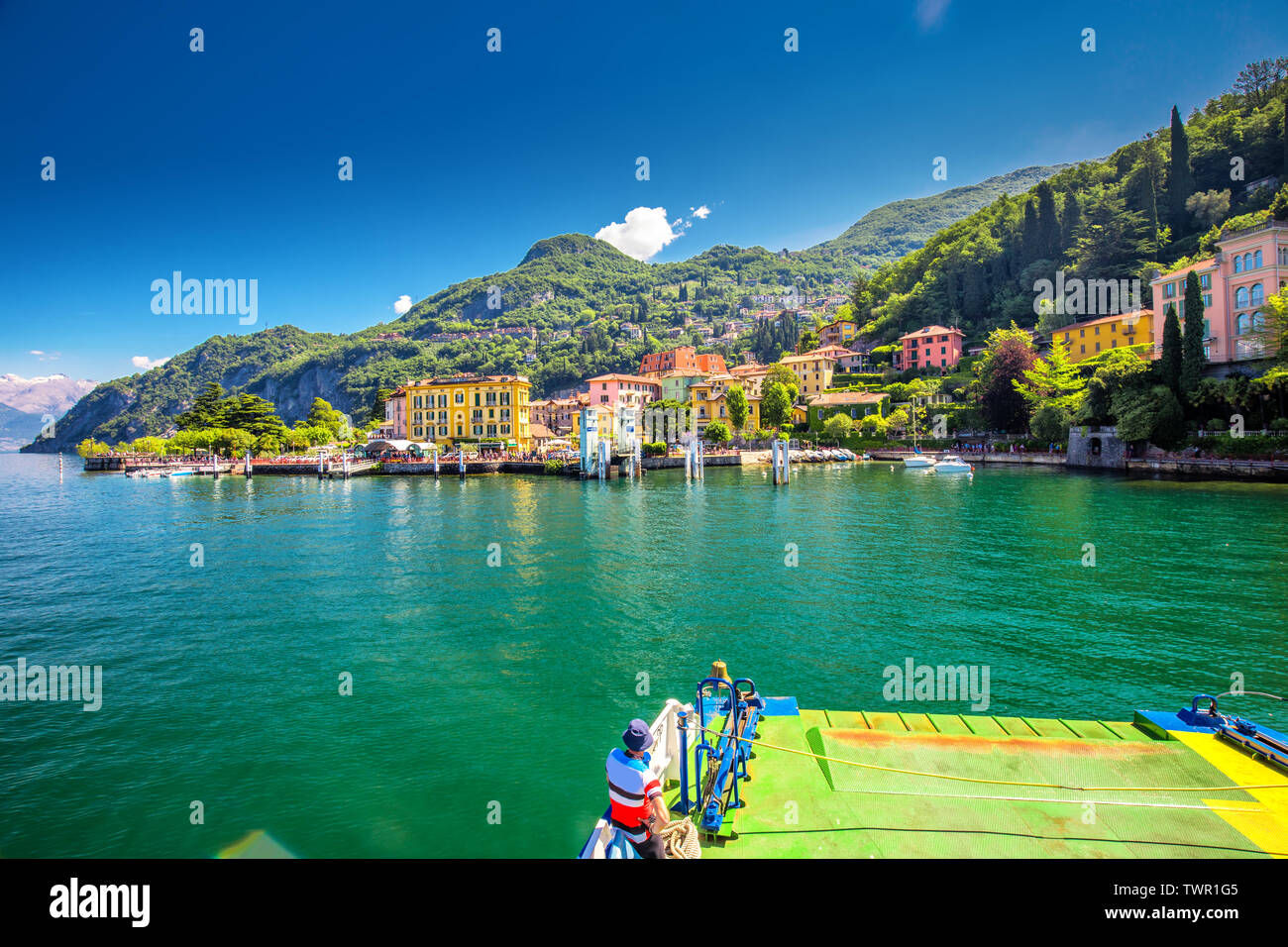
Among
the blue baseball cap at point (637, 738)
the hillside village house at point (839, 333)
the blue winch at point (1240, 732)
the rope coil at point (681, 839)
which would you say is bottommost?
the blue winch at point (1240, 732)

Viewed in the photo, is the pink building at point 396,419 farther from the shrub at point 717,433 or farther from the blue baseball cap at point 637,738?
the blue baseball cap at point 637,738

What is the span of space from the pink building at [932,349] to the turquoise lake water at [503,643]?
215 feet

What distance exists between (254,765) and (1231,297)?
71272mm

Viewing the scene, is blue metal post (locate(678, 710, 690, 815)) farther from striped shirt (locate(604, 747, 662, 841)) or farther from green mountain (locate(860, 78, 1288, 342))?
green mountain (locate(860, 78, 1288, 342))

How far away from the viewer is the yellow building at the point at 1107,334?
71.2 m

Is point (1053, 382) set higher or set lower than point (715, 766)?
higher

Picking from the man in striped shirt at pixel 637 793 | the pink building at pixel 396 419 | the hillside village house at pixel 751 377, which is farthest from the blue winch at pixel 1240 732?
the pink building at pixel 396 419

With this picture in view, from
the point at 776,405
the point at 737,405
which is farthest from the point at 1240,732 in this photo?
the point at 737,405

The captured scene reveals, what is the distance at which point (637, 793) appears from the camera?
5113 mm

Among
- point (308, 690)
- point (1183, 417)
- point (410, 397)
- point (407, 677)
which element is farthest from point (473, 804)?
point (410, 397)

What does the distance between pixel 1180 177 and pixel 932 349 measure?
120 ft

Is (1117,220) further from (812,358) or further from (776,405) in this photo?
(776,405)

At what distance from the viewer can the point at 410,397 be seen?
298 ft
